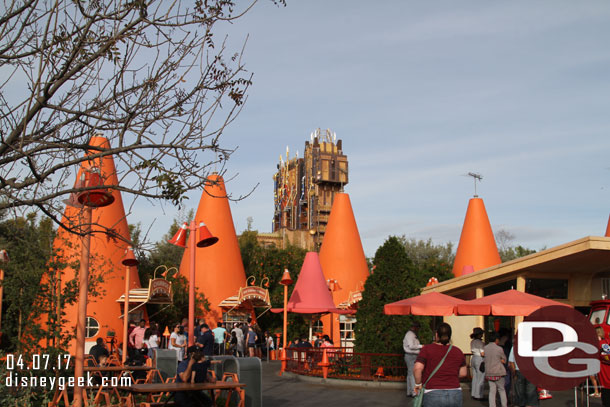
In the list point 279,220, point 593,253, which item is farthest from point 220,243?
point 279,220

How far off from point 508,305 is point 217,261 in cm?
1503

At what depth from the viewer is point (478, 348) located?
37.3ft

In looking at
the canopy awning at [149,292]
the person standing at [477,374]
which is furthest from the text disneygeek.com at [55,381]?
the canopy awning at [149,292]

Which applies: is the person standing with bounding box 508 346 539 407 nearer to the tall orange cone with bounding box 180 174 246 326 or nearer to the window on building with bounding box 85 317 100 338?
the window on building with bounding box 85 317 100 338

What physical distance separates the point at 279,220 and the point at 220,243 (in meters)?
45.2

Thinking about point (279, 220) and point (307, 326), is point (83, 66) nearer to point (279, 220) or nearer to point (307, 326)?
point (307, 326)

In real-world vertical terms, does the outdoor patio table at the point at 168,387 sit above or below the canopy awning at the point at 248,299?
below

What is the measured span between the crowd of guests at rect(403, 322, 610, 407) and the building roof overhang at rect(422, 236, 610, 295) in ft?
6.56

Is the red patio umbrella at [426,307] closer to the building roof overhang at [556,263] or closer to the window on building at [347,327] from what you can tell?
the building roof overhang at [556,263]

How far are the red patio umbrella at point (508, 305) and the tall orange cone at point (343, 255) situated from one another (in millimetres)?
14455

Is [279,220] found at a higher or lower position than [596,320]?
higher

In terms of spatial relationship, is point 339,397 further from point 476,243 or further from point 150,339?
point 476,243

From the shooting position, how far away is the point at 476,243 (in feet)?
85.5

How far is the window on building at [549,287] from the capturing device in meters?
14.3
